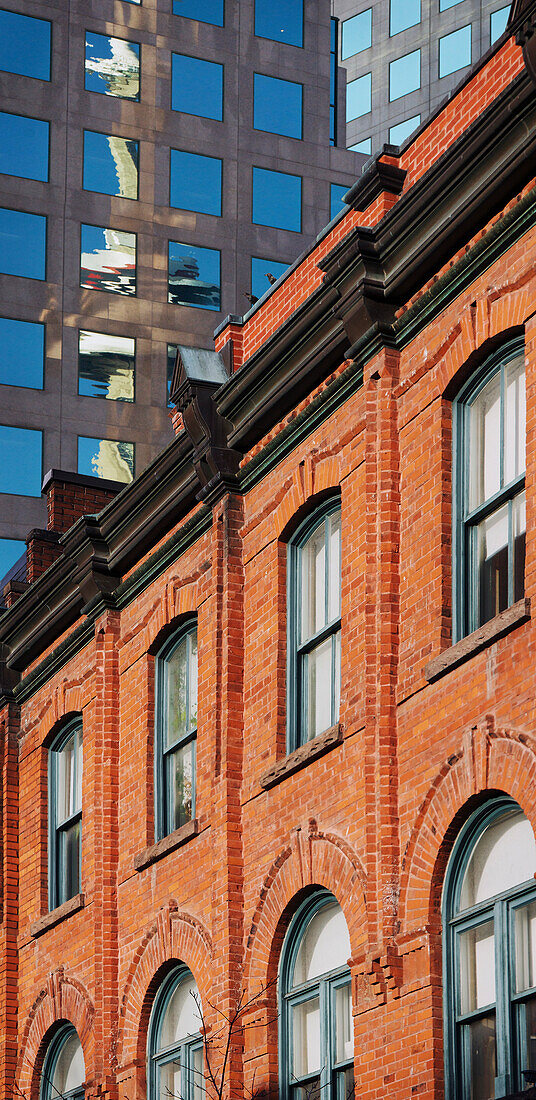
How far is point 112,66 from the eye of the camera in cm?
5466

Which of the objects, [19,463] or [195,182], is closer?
[19,463]

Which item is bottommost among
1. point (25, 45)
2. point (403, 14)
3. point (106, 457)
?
point (106, 457)

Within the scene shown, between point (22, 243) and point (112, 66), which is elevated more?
point (112, 66)

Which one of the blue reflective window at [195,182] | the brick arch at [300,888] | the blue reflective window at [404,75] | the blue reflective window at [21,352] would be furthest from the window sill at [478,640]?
the blue reflective window at [404,75]

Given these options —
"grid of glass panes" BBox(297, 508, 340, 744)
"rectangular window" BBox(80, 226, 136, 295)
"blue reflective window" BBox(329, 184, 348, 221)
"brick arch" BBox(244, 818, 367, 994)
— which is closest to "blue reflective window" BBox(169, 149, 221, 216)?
"rectangular window" BBox(80, 226, 136, 295)

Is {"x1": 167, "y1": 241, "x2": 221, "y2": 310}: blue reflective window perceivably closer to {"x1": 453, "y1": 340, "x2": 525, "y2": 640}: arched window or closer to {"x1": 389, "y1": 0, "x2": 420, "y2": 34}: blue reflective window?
{"x1": 389, "y1": 0, "x2": 420, "y2": 34}: blue reflective window

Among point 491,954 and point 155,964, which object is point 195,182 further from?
point 491,954

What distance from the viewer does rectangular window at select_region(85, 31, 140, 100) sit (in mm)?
54062

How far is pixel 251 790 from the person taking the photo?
1878 centimetres

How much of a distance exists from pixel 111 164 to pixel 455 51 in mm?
24083

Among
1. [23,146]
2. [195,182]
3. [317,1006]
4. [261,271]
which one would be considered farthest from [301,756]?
[195,182]

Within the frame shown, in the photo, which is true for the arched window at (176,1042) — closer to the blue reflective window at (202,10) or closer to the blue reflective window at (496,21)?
the blue reflective window at (202,10)

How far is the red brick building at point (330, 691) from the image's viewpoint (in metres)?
14.9

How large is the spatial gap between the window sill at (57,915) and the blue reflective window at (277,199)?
3400cm
